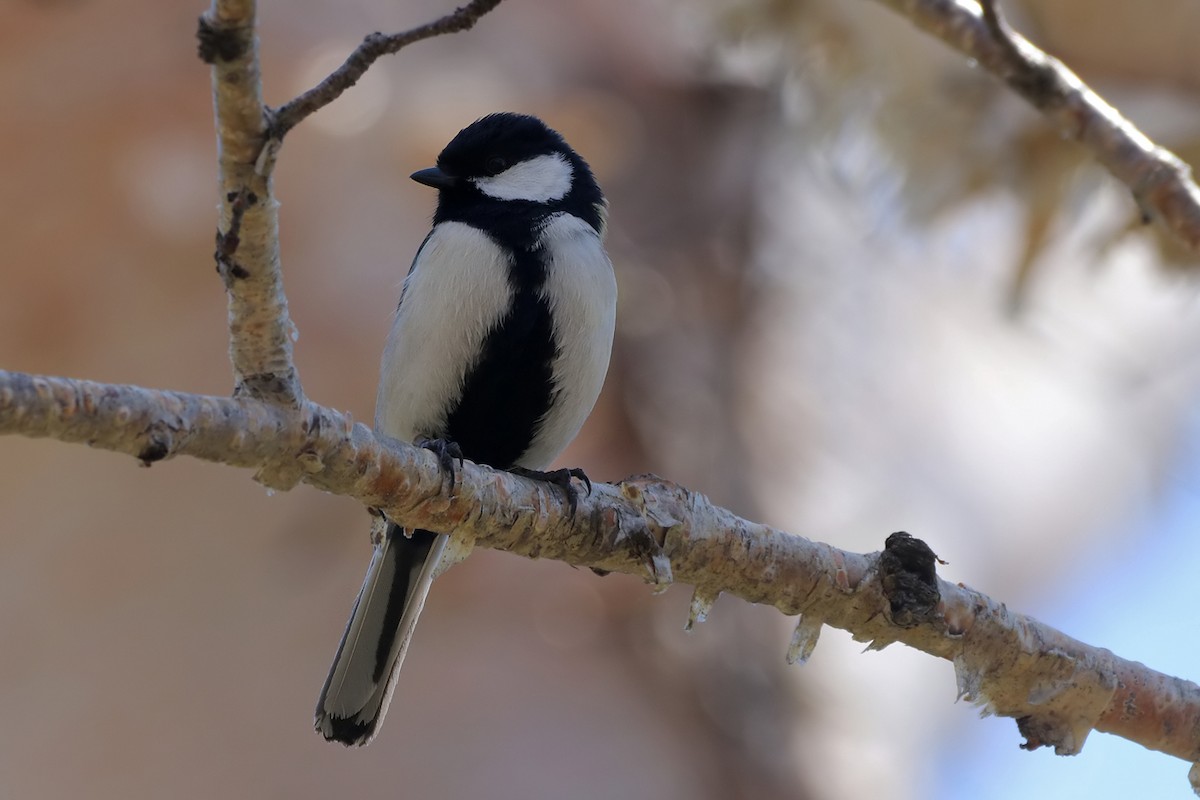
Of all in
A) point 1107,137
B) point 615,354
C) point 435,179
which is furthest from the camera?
point 615,354

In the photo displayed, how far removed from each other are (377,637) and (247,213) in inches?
55.5

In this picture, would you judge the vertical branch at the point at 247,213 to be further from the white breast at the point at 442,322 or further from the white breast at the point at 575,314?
the white breast at the point at 575,314

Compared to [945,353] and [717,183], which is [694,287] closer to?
[717,183]

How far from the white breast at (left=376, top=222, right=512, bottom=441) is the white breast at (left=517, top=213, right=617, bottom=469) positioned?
122 mm

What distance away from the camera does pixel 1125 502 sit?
785 cm

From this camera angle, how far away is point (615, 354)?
5.92 m

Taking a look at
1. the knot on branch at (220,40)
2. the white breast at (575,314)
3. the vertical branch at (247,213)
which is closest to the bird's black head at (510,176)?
the white breast at (575,314)

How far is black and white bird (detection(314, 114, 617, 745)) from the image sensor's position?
8.72 ft

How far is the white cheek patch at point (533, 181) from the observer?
2.96 m

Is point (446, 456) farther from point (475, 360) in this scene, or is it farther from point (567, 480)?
point (475, 360)

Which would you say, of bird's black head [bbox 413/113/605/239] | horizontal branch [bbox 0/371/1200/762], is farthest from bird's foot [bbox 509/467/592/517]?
bird's black head [bbox 413/113/605/239]

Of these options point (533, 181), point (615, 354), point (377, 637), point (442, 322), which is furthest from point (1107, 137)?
point (615, 354)

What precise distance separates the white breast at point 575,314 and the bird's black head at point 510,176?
0.34 feet

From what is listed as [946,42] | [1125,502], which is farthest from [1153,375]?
[946,42]
